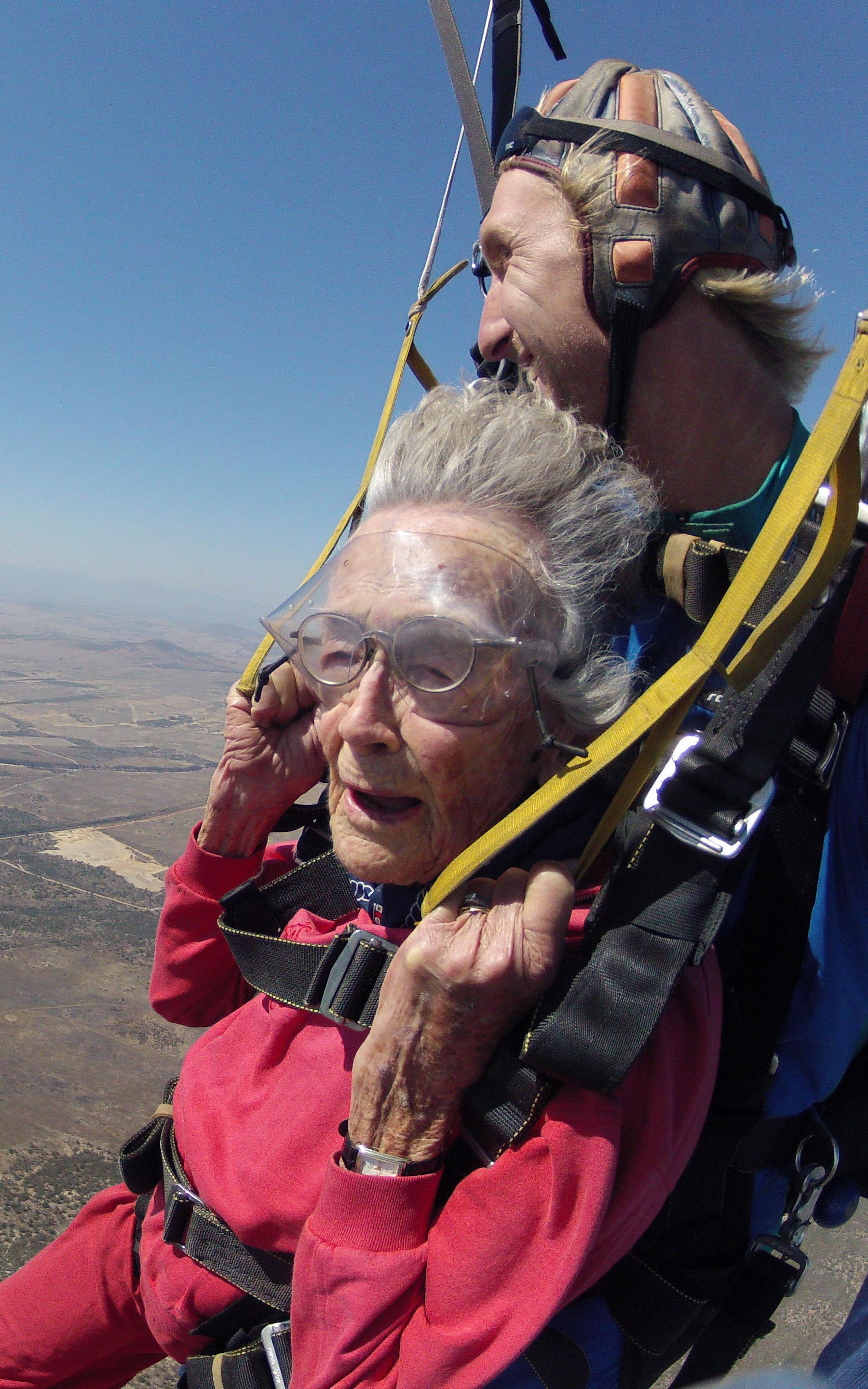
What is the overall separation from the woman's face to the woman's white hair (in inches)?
2.3

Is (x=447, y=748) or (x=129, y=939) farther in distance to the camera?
(x=129, y=939)

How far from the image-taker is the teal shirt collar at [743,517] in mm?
1452

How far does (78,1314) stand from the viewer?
1847 mm

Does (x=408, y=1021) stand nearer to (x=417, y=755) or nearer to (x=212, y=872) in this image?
(x=417, y=755)

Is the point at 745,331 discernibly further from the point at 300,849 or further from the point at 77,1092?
the point at 77,1092

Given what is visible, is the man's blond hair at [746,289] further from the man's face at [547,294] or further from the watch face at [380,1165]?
the watch face at [380,1165]

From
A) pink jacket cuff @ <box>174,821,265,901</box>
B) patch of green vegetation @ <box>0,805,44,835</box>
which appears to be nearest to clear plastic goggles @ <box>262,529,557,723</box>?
pink jacket cuff @ <box>174,821,265,901</box>

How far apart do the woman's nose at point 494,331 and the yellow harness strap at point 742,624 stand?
0.86 m

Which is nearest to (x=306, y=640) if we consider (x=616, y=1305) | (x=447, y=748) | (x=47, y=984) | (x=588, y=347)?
(x=447, y=748)

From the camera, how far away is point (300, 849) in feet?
6.08

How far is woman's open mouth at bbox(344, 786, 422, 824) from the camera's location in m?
1.34

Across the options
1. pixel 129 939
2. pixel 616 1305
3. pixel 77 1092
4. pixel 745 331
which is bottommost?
pixel 129 939

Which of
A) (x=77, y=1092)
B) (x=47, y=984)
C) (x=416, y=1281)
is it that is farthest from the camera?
(x=47, y=984)

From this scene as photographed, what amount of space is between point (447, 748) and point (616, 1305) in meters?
0.84
